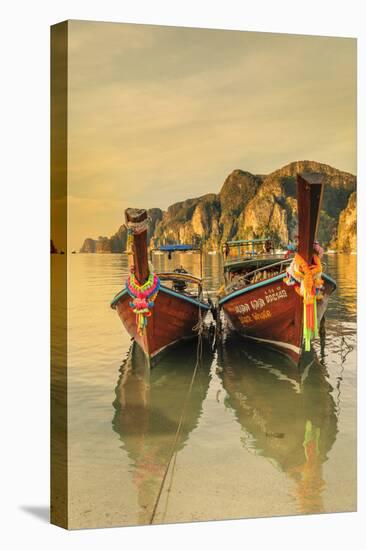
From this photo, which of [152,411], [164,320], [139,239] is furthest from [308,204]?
[152,411]

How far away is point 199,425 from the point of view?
6750mm

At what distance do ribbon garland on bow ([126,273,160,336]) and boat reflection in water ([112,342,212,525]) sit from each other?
28 cm

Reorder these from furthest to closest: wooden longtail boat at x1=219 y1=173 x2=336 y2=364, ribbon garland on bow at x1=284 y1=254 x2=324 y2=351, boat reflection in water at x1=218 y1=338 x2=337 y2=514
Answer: ribbon garland on bow at x1=284 y1=254 x2=324 y2=351 < wooden longtail boat at x1=219 y1=173 x2=336 y2=364 < boat reflection in water at x1=218 y1=338 x2=337 y2=514

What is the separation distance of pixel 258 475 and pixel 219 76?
139 inches

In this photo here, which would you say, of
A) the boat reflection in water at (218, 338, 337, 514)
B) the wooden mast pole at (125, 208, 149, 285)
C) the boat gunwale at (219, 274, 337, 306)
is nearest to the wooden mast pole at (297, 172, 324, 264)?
the boat gunwale at (219, 274, 337, 306)

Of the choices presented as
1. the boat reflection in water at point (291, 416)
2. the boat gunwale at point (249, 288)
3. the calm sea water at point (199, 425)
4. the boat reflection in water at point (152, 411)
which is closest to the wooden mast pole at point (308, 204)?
the calm sea water at point (199, 425)

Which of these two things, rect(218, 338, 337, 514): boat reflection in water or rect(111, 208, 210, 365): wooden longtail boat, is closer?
rect(218, 338, 337, 514): boat reflection in water

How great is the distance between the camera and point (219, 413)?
6.94m

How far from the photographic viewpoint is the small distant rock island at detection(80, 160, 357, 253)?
6.92 meters

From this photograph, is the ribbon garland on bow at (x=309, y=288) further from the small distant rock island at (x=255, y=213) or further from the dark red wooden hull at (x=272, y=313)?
the small distant rock island at (x=255, y=213)

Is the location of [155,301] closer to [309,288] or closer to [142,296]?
[142,296]

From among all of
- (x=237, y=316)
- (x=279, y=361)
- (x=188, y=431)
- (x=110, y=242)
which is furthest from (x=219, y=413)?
(x=237, y=316)

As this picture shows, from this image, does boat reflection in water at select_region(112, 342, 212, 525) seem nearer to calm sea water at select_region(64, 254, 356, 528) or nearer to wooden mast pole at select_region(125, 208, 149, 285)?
calm sea water at select_region(64, 254, 356, 528)

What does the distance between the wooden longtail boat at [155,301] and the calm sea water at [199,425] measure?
0.16 meters
